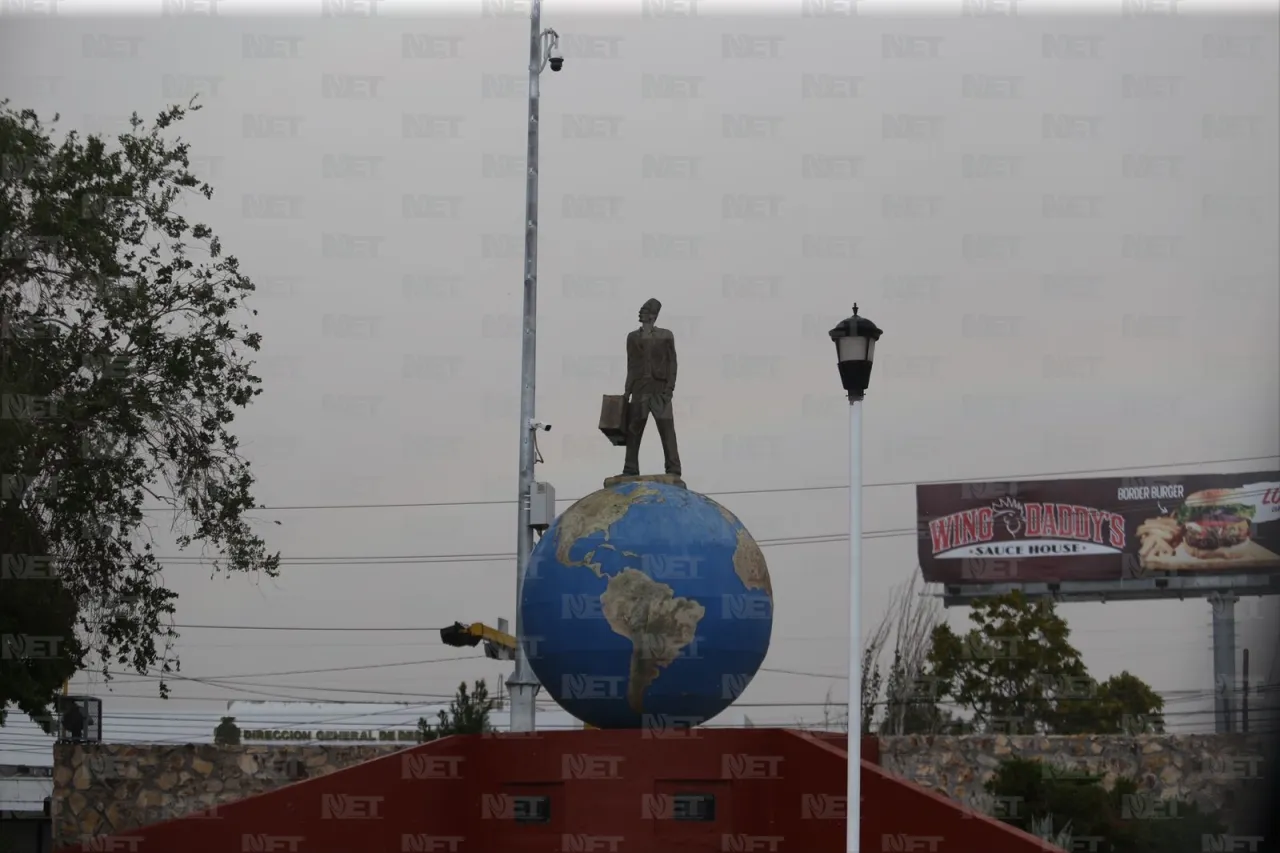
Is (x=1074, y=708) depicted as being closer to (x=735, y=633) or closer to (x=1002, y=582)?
(x=1002, y=582)

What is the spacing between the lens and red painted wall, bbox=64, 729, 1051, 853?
1517cm

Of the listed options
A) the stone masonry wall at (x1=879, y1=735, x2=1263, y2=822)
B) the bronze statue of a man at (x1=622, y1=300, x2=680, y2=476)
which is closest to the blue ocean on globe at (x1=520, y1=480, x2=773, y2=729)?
the bronze statue of a man at (x1=622, y1=300, x2=680, y2=476)

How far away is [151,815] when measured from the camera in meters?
29.2

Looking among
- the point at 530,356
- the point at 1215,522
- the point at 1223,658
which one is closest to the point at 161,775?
the point at 530,356

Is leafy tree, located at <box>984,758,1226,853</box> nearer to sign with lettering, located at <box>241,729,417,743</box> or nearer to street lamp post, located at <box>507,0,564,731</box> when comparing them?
street lamp post, located at <box>507,0,564,731</box>

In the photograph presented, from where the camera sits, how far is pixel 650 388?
17.0m

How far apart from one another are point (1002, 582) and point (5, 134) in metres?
35.4

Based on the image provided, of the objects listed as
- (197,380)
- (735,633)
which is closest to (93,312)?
(197,380)

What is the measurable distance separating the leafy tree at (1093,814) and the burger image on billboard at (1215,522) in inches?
958

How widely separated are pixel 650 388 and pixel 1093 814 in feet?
39.2

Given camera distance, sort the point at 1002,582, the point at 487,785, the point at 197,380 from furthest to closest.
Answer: the point at 1002,582
the point at 197,380
the point at 487,785

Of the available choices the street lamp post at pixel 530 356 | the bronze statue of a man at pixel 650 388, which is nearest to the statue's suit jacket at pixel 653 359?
the bronze statue of a man at pixel 650 388

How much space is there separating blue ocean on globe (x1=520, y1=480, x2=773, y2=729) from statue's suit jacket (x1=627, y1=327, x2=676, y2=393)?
1438mm

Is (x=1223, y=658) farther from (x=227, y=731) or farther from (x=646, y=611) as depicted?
(x=646, y=611)
